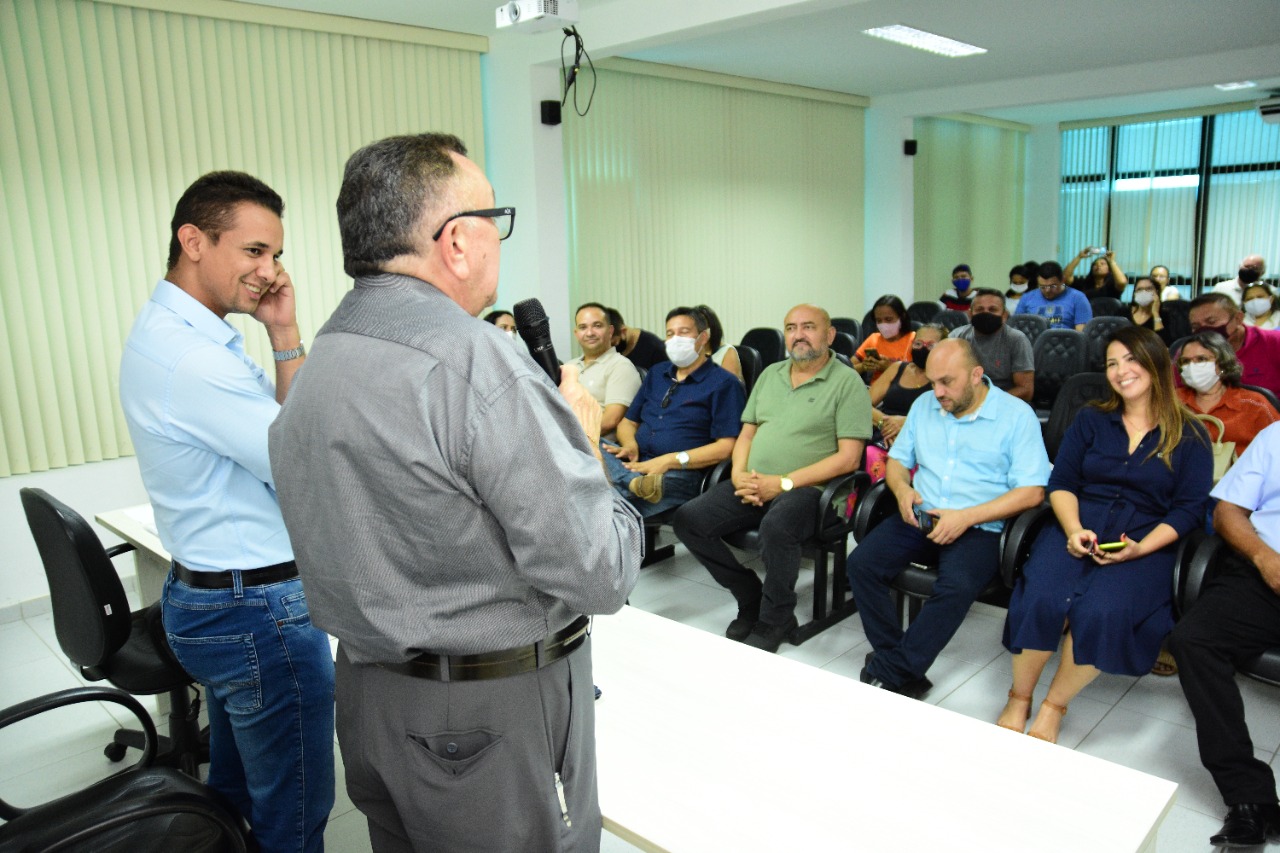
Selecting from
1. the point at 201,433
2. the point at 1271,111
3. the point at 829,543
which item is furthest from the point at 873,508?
the point at 1271,111

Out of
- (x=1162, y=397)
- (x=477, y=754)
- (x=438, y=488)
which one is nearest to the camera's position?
(x=438, y=488)

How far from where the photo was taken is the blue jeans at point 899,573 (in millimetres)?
2996

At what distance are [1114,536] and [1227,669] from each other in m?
0.58

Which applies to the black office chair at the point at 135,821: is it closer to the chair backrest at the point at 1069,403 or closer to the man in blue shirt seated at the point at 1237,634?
the man in blue shirt seated at the point at 1237,634

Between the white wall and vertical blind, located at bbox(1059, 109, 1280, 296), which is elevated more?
vertical blind, located at bbox(1059, 109, 1280, 296)

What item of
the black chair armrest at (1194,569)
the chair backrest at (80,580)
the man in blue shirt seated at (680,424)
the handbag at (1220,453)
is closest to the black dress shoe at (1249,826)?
→ the black chair armrest at (1194,569)

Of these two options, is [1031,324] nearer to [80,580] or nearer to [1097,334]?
[1097,334]

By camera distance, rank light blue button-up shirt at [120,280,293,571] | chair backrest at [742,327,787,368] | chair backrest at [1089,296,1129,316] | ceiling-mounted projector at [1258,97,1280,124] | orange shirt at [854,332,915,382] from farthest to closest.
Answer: ceiling-mounted projector at [1258,97,1280,124] → chair backrest at [1089,296,1129,316] → chair backrest at [742,327,787,368] → orange shirt at [854,332,915,382] → light blue button-up shirt at [120,280,293,571]

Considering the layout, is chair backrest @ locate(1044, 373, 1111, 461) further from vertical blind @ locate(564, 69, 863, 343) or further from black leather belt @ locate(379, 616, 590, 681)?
vertical blind @ locate(564, 69, 863, 343)

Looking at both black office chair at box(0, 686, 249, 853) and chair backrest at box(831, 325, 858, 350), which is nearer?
black office chair at box(0, 686, 249, 853)

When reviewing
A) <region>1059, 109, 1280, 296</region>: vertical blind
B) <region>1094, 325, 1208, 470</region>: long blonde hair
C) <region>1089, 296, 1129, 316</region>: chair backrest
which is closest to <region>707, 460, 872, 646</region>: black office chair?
<region>1094, 325, 1208, 470</region>: long blonde hair

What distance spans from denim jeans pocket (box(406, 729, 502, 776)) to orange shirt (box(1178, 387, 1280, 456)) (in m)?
3.25

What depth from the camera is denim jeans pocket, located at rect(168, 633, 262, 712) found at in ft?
5.36

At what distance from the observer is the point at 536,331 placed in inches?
56.7
